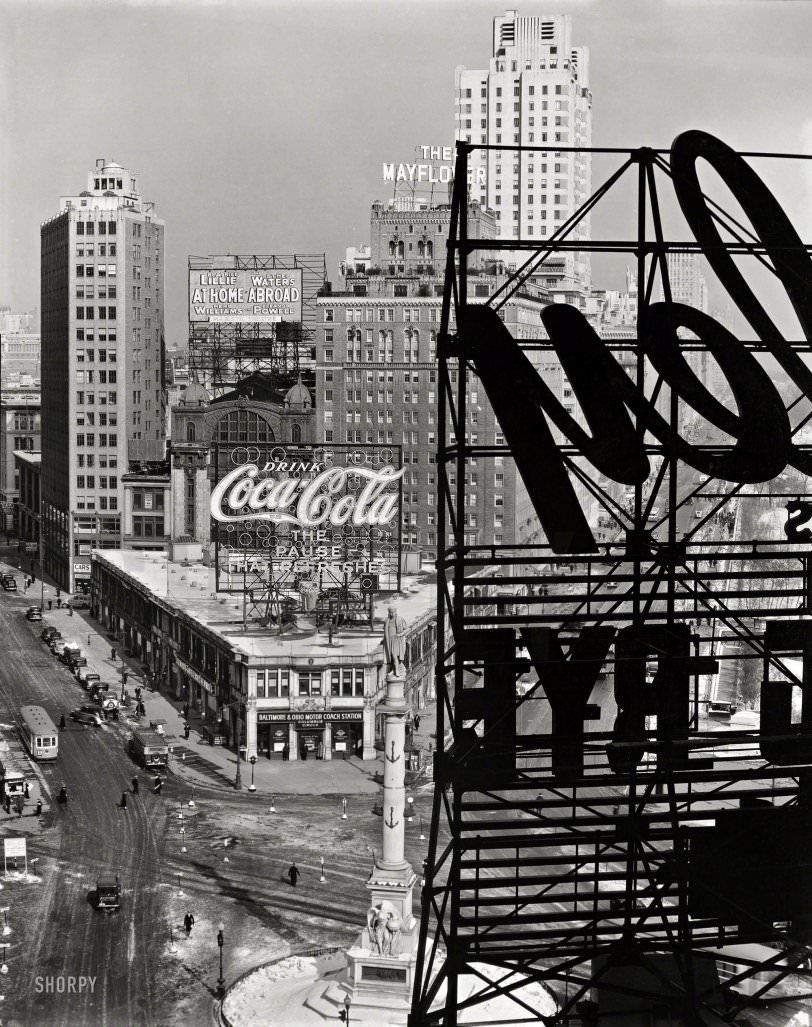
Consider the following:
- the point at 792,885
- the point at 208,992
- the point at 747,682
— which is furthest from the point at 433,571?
the point at 792,885

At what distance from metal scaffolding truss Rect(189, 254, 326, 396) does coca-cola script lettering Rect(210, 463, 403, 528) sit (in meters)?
48.6

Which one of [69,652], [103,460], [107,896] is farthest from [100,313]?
[107,896]

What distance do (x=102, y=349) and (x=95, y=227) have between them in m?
11.6

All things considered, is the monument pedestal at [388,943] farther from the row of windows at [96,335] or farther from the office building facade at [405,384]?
the row of windows at [96,335]

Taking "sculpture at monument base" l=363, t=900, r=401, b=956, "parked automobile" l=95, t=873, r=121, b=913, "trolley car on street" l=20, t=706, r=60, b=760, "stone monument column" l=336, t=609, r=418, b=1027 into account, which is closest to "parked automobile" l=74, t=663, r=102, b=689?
"trolley car on street" l=20, t=706, r=60, b=760

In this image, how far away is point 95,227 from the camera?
150 metres

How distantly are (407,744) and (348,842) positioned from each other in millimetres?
17204

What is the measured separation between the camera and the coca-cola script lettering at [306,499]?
9819cm

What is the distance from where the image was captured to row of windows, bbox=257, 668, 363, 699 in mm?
84000

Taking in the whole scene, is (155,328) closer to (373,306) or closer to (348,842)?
(373,306)

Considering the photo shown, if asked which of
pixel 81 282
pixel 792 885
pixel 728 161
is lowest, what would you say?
pixel 792 885

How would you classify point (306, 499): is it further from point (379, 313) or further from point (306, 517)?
point (379, 313)

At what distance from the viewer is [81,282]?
151 meters

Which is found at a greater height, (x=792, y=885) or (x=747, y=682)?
(x=792, y=885)
